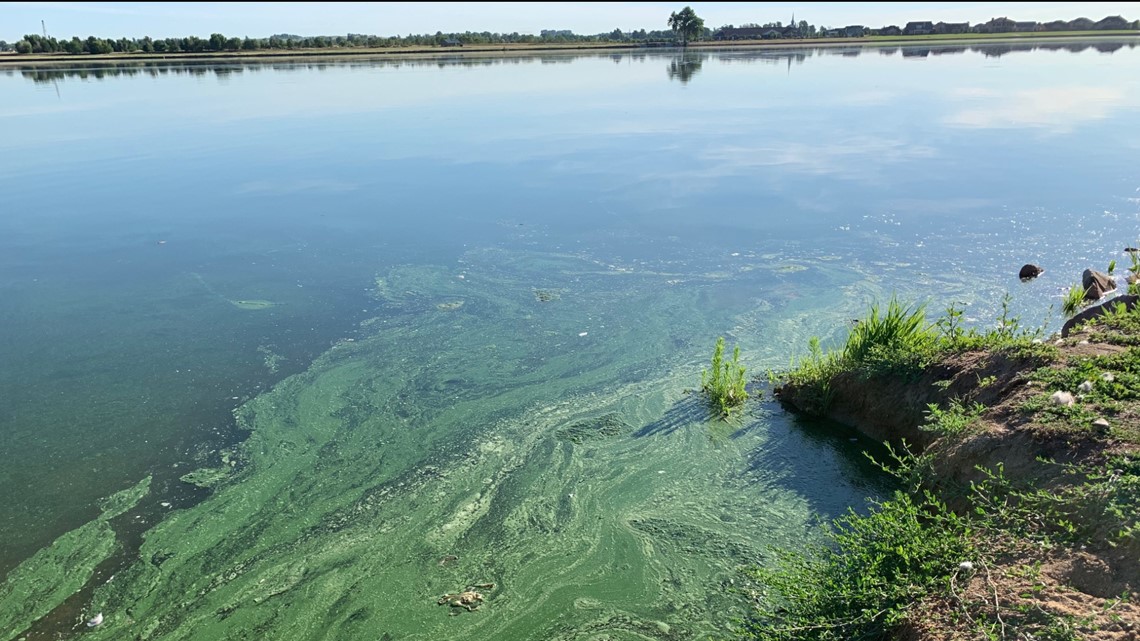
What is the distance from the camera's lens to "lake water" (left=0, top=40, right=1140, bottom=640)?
4.16 meters

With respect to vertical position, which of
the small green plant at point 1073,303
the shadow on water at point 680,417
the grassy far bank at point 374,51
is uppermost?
the grassy far bank at point 374,51

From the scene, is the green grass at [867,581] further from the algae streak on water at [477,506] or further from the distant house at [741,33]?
the distant house at [741,33]

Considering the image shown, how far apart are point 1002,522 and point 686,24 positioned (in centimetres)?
8169

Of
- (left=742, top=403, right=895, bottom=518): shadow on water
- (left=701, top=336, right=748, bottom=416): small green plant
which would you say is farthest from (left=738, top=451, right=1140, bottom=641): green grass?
(left=701, top=336, right=748, bottom=416): small green plant

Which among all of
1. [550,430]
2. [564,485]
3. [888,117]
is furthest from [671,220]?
[888,117]

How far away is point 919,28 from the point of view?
9481cm

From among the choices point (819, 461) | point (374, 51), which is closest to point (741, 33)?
point (374, 51)

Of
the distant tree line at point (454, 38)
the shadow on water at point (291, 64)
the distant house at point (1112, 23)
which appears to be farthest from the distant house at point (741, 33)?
the distant house at point (1112, 23)

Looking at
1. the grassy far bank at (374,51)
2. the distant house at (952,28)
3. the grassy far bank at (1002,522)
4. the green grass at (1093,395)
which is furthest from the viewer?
the distant house at (952,28)

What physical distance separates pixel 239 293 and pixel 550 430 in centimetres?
506

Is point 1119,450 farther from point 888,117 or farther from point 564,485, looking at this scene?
point 888,117

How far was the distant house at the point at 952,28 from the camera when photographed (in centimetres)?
9244

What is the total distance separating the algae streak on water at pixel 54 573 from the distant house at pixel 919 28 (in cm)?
10889

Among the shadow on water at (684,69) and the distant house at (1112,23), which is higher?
the distant house at (1112,23)
